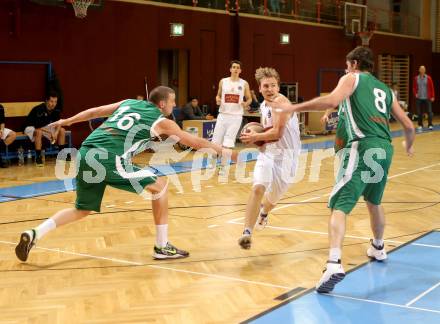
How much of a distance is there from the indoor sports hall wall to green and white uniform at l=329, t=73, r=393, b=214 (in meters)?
10.2

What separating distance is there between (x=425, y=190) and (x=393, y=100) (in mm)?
5300

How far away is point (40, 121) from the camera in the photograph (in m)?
13.9

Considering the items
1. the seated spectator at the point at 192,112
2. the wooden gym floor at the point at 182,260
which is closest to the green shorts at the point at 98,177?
the wooden gym floor at the point at 182,260

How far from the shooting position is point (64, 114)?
15273 millimetres

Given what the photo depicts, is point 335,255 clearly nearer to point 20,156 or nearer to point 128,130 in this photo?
point 128,130

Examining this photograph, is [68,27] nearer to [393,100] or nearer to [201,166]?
[201,166]

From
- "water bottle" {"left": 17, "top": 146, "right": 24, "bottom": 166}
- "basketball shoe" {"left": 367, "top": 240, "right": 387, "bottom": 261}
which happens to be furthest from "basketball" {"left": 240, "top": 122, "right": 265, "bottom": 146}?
"water bottle" {"left": 17, "top": 146, "right": 24, "bottom": 166}

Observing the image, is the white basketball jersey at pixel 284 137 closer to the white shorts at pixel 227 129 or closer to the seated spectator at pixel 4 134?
the white shorts at pixel 227 129

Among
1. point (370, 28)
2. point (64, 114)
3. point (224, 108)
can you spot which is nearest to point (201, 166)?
point (224, 108)

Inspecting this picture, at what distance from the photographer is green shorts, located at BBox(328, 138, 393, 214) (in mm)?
5574

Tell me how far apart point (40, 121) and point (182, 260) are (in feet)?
27.5

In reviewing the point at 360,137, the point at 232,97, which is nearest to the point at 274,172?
the point at 360,137

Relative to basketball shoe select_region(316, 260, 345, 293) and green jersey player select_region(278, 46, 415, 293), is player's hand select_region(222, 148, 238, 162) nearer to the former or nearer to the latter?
green jersey player select_region(278, 46, 415, 293)

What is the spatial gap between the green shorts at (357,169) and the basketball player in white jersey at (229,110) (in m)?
6.50
